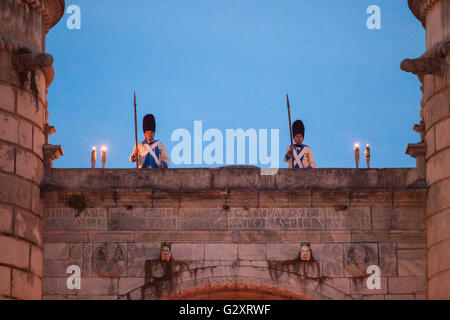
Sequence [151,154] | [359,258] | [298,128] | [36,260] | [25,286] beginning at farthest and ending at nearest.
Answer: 1. [298,128]
2. [151,154]
3. [359,258]
4. [36,260]
5. [25,286]

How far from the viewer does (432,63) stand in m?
24.0

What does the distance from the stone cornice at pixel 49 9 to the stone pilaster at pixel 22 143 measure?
23mm

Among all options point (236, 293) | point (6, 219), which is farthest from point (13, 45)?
point (236, 293)

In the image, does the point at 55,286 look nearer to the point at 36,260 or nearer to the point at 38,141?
the point at 36,260

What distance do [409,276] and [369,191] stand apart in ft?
5.75

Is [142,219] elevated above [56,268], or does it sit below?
above

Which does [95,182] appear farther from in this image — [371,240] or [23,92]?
[371,240]

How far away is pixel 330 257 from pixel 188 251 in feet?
8.75

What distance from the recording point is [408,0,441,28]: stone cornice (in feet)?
81.6

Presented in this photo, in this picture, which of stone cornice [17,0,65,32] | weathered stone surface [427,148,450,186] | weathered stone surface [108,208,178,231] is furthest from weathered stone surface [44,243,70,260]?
weathered stone surface [427,148,450,186]

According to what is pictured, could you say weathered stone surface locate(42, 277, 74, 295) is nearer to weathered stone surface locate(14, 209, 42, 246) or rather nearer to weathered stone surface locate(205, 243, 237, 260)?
weathered stone surface locate(14, 209, 42, 246)

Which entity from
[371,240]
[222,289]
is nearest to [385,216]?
Answer: [371,240]

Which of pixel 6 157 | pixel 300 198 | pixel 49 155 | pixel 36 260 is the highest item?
pixel 49 155

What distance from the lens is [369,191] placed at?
78.7ft
